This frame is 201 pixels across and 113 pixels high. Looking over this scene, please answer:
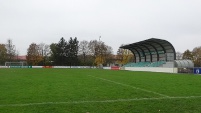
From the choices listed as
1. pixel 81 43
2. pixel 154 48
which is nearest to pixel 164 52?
pixel 154 48

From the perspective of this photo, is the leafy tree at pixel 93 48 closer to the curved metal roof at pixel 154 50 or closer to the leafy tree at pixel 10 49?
the leafy tree at pixel 10 49

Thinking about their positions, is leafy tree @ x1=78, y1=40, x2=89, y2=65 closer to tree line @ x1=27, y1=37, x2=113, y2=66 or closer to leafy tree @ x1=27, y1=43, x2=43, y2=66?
tree line @ x1=27, y1=37, x2=113, y2=66

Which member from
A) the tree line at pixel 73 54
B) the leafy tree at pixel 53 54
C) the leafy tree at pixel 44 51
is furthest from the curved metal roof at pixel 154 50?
the leafy tree at pixel 44 51

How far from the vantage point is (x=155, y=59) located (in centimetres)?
6284

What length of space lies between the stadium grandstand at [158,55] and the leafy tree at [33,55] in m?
53.0

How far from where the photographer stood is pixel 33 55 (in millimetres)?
111812

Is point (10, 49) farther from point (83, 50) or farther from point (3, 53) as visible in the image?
point (83, 50)

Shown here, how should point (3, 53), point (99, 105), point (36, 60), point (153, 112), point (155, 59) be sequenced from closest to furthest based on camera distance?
point (153, 112) < point (99, 105) < point (155, 59) < point (3, 53) < point (36, 60)

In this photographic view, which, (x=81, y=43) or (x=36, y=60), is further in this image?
(x=81, y=43)

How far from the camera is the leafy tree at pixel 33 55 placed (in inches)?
4348

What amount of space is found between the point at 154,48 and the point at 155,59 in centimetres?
347

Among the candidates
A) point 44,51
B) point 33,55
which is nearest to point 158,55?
point 33,55

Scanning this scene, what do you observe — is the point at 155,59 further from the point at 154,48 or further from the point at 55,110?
the point at 55,110

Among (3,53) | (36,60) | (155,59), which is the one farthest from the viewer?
(36,60)
